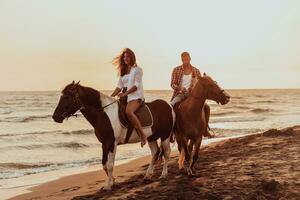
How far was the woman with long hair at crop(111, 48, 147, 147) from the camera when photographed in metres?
8.64

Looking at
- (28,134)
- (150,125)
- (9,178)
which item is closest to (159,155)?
(150,125)

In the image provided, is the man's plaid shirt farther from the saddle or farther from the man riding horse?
the saddle

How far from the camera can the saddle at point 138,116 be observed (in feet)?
28.2

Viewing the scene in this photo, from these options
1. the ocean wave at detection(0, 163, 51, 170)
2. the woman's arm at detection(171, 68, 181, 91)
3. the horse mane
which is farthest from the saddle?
the ocean wave at detection(0, 163, 51, 170)

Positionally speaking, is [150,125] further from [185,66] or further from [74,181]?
[74,181]

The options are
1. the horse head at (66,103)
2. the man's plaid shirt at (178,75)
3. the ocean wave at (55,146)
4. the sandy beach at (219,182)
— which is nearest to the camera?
the sandy beach at (219,182)

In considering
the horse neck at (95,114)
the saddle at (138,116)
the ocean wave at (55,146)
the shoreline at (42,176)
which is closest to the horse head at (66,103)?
the horse neck at (95,114)

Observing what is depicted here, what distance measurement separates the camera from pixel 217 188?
7.69m

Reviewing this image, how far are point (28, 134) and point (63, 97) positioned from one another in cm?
2290

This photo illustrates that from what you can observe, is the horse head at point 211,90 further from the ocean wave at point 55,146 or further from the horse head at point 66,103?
the ocean wave at point 55,146

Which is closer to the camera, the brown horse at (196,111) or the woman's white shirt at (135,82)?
the woman's white shirt at (135,82)

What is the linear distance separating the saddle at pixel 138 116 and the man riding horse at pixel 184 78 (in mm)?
1141

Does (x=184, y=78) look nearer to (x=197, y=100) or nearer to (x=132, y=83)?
(x=197, y=100)

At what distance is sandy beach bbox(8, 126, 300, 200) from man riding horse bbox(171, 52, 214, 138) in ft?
5.18
